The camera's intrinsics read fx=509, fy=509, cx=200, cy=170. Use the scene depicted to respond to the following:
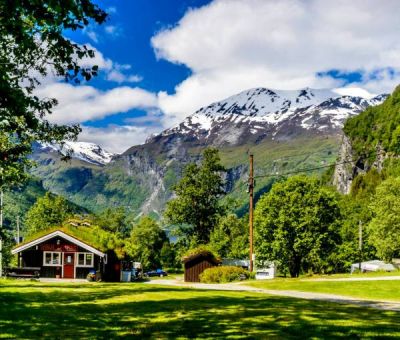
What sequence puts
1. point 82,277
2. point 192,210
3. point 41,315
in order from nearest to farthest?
point 41,315 → point 82,277 → point 192,210

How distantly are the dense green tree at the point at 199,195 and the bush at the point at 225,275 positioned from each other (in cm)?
1897

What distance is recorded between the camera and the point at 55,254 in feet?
201

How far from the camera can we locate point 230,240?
121 meters

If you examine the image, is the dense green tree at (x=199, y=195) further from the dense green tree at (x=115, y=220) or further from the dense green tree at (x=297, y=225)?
the dense green tree at (x=115, y=220)

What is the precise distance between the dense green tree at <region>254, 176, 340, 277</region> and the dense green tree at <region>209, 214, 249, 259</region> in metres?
14.1

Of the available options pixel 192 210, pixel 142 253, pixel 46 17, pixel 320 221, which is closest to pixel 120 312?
pixel 46 17

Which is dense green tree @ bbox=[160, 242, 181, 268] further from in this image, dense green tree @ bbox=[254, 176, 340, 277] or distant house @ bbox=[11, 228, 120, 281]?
distant house @ bbox=[11, 228, 120, 281]

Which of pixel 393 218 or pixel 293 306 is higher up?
pixel 393 218

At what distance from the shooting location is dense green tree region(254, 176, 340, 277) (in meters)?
64.4

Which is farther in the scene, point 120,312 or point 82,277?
point 82,277

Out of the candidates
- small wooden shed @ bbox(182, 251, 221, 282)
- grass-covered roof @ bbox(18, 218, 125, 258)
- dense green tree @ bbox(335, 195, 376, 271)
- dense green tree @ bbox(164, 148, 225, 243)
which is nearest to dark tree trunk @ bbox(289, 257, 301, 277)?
dense green tree @ bbox(335, 195, 376, 271)

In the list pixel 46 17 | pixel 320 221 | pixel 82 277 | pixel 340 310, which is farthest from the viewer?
pixel 320 221

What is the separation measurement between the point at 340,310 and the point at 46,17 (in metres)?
15.3

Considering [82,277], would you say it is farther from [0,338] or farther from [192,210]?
[0,338]
